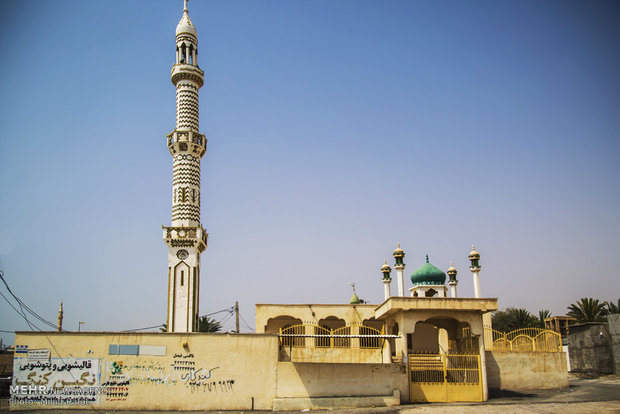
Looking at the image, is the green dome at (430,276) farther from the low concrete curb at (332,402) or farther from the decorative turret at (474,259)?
the low concrete curb at (332,402)

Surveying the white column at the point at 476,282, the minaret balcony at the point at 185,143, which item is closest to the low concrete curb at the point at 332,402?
the white column at the point at 476,282

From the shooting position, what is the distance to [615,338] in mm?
31422

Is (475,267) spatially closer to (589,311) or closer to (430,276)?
(430,276)

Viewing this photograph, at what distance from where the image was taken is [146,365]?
64.9 ft

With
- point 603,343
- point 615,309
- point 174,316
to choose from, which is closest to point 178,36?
point 174,316

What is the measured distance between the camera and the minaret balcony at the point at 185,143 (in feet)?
103

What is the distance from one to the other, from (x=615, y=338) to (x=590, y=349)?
7.23ft

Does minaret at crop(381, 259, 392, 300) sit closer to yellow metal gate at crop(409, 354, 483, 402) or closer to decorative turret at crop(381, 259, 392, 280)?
decorative turret at crop(381, 259, 392, 280)

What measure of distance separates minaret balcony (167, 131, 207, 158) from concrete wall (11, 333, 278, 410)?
14077 mm

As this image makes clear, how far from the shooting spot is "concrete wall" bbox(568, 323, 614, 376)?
105 ft

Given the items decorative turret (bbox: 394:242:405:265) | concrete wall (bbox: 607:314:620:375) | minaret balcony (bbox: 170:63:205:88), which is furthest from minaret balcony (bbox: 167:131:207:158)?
concrete wall (bbox: 607:314:620:375)

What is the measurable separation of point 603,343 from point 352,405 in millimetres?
20923

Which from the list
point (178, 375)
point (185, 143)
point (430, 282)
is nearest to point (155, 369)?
point (178, 375)

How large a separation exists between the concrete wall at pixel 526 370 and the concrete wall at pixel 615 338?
8.93 meters
